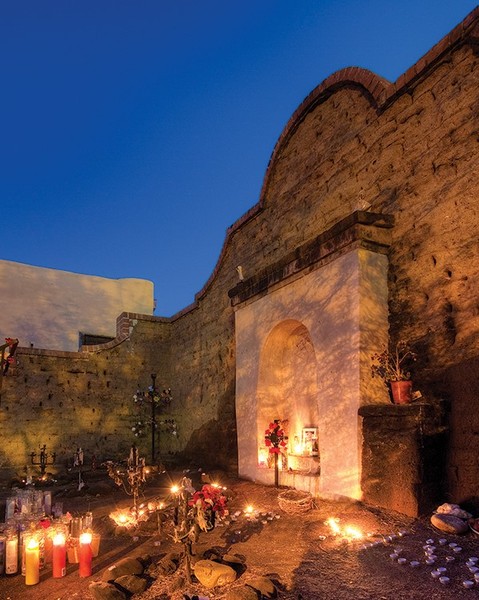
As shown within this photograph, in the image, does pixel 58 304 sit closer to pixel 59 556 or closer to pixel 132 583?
pixel 59 556

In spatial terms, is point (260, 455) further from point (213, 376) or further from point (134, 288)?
point (134, 288)

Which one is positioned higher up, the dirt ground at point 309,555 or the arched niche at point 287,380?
the arched niche at point 287,380

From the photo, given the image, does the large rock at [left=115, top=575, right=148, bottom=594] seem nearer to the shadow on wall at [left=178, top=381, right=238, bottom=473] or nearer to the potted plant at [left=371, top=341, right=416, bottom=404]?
the potted plant at [left=371, top=341, right=416, bottom=404]

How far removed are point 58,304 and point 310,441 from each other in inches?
571

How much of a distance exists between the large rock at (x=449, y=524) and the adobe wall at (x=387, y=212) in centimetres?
56

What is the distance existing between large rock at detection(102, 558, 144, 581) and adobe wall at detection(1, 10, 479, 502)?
2.91 metres

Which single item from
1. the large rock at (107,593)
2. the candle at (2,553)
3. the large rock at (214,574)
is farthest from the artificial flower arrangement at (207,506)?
the candle at (2,553)

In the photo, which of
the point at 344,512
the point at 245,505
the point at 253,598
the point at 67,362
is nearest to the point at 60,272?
the point at 67,362

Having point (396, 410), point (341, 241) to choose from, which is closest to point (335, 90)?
point (341, 241)

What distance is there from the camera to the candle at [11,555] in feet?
13.7

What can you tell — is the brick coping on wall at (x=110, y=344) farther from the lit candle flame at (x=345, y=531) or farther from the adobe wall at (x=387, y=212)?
the lit candle flame at (x=345, y=531)

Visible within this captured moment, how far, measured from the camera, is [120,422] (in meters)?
12.3

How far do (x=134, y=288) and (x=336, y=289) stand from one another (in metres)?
16.2

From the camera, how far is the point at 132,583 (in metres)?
3.60
